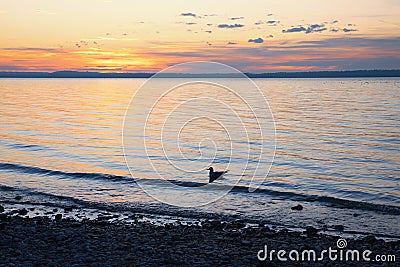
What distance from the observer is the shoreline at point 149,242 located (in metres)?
11.9

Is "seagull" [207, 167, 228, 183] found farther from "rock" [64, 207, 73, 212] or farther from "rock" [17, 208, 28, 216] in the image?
"rock" [17, 208, 28, 216]

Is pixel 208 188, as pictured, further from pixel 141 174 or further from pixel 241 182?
pixel 141 174

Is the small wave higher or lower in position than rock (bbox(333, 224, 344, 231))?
higher

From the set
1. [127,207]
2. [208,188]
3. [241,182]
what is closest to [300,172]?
[241,182]

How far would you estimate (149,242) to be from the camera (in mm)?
13484

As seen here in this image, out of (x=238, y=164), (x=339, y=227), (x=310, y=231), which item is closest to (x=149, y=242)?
(x=310, y=231)

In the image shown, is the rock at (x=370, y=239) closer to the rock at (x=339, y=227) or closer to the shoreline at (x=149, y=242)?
the shoreline at (x=149, y=242)

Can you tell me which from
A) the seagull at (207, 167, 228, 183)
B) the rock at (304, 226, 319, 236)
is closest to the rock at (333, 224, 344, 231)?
the rock at (304, 226, 319, 236)

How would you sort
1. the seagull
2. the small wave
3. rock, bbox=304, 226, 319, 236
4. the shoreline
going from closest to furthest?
the shoreline → rock, bbox=304, 226, 319, 236 → the seagull → the small wave

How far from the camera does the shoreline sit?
11.9 meters

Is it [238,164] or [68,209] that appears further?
[238,164]

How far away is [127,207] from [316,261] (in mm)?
8933

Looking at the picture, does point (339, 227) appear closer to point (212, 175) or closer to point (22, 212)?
point (212, 175)

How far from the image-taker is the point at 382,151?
3244cm
